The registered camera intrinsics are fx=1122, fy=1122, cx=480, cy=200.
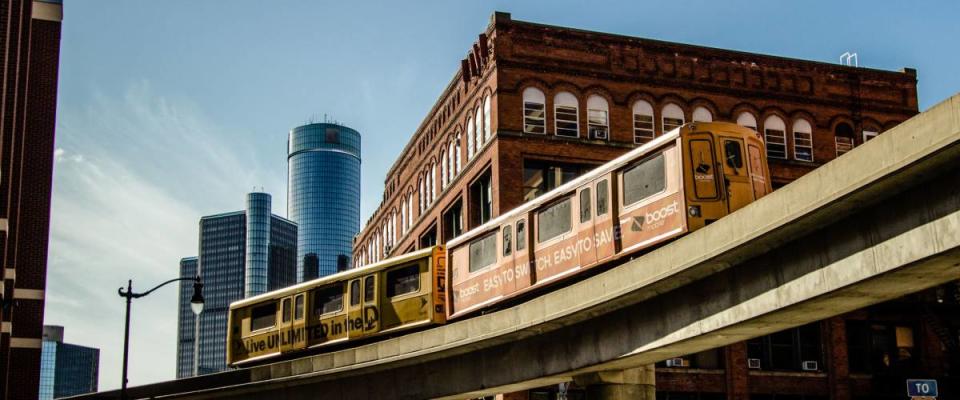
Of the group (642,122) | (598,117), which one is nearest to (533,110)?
(598,117)

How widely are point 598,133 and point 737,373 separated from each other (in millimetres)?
11335

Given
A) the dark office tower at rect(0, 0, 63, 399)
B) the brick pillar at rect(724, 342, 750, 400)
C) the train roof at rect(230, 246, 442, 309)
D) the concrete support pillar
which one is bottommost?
the concrete support pillar

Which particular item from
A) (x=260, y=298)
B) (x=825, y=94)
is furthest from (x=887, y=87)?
(x=260, y=298)

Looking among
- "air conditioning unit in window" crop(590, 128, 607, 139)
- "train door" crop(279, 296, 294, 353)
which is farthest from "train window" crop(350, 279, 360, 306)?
"air conditioning unit in window" crop(590, 128, 607, 139)

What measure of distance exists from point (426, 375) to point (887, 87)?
33204 mm

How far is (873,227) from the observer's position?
50.9 ft

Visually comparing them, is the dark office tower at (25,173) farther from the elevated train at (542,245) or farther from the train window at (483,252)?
the train window at (483,252)

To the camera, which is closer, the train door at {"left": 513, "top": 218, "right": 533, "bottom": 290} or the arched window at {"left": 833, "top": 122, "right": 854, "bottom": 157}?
the train door at {"left": 513, "top": 218, "right": 533, "bottom": 290}

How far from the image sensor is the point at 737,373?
45688mm

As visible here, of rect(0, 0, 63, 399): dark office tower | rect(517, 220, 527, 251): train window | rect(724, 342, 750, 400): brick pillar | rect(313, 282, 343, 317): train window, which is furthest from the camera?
rect(724, 342, 750, 400): brick pillar

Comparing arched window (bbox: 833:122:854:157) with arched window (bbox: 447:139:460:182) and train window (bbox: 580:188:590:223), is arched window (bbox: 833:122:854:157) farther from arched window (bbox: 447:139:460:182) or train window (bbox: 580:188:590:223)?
train window (bbox: 580:188:590:223)

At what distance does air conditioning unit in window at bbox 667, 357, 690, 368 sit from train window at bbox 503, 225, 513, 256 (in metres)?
18.9

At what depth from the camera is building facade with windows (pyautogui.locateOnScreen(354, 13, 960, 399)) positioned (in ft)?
149

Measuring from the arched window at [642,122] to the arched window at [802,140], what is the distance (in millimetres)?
7237
